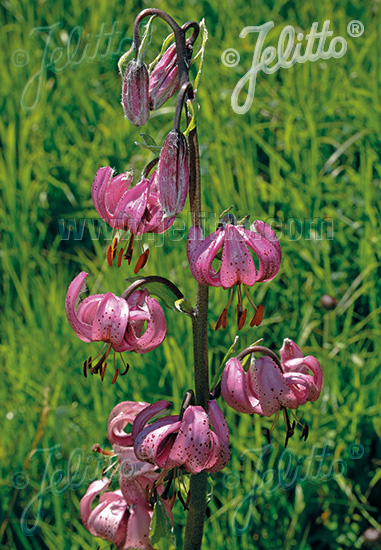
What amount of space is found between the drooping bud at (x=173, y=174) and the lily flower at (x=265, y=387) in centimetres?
26

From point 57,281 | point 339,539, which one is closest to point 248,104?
point 57,281

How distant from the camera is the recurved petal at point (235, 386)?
1075 mm

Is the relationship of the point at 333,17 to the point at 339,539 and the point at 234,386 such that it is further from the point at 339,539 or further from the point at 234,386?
the point at 234,386

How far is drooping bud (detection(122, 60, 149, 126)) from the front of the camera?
1064mm

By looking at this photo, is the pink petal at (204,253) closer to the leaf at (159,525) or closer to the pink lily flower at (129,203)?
the pink lily flower at (129,203)

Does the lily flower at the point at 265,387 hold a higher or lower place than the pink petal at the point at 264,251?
lower

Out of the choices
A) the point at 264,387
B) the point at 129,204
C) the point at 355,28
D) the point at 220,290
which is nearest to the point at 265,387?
the point at 264,387

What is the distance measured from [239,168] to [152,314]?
1.28 meters

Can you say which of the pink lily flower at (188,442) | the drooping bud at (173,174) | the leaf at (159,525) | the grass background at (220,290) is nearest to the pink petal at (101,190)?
the drooping bud at (173,174)

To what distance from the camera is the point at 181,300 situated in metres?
1.07

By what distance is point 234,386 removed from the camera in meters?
1.08

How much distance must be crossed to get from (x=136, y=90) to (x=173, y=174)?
6.0 inches

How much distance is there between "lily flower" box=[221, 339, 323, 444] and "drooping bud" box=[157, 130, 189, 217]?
260mm

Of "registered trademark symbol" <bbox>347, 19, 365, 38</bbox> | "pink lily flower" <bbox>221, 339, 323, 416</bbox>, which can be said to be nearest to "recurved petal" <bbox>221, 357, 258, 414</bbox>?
"pink lily flower" <bbox>221, 339, 323, 416</bbox>
